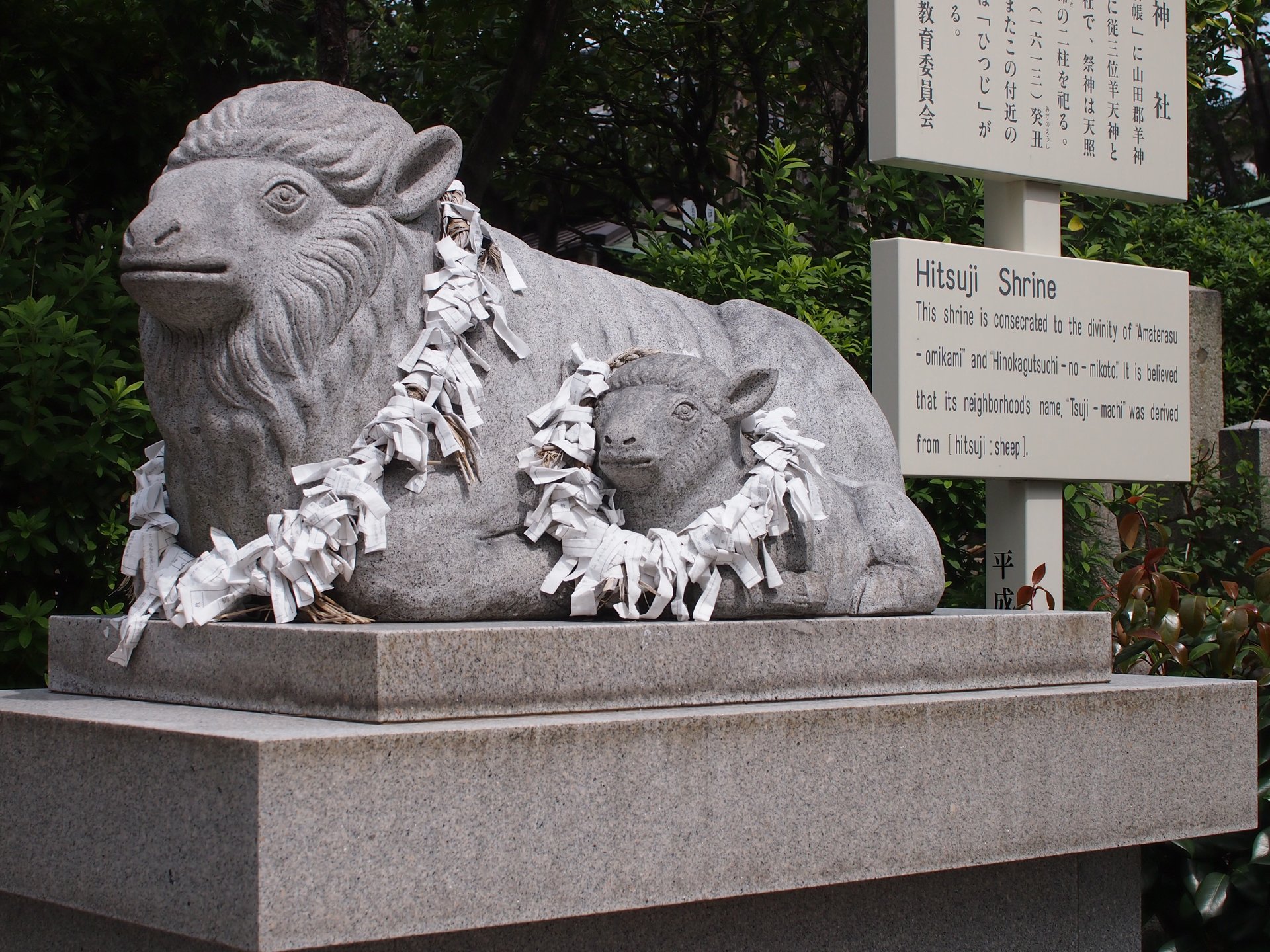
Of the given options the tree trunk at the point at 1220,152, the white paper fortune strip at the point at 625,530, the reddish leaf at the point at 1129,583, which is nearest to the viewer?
the white paper fortune strip at the point at 625,530

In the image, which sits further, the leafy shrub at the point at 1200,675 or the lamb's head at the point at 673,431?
the leafy shrub at the point at 1200,675

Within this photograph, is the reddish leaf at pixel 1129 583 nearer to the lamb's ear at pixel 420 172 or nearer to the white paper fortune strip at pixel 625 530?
the white paper fortune strip at pixel 625 530

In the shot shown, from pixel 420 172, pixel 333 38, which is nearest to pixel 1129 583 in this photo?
pixel 420 172

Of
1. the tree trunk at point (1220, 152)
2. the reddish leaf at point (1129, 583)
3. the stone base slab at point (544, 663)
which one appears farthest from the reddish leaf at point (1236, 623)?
the tree trunk at point (1220, 152)

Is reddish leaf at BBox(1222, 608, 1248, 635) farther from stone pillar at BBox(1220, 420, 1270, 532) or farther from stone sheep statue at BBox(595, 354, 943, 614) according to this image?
stone pillar at BBox(1220, 420, 1270, 532)

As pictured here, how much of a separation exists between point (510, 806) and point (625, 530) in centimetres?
84

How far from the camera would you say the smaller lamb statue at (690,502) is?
323 centimetres

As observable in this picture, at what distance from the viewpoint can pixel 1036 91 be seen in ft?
17.8

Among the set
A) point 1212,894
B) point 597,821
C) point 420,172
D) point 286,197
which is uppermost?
point 420,172

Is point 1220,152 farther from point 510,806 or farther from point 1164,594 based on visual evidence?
point 510,806

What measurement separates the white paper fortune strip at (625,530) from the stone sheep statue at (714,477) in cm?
4

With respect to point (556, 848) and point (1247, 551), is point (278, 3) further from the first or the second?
point (556, 848)

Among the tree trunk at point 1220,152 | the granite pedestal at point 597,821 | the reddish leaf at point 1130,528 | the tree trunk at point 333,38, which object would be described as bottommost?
the granite pedestal at point 597,821

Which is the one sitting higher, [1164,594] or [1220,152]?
[1220,152]
